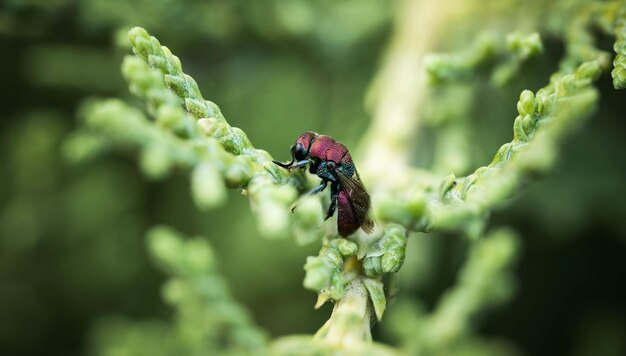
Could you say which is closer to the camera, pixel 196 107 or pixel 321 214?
pixel 321 214

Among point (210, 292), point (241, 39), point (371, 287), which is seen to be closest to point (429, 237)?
point (241, 39)

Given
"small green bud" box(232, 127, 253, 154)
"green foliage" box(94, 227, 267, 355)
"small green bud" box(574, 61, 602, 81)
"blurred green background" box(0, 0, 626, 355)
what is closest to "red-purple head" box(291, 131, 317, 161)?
"small green bud" box(232, 127, 253, 154)

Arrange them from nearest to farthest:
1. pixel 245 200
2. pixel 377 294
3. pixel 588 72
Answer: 1. pixel 377 294
2. pixel 588 72
3. pixel 245 200

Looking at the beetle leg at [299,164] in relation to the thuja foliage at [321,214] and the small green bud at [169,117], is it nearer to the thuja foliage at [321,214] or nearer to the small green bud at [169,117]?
the thuja foliage at [321,214]

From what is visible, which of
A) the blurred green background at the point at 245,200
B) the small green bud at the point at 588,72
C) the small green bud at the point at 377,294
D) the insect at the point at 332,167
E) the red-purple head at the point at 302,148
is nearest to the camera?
the small green bud at the point at 377,294

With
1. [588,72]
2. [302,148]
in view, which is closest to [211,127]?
[302,148]

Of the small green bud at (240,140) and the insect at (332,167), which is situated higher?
the insect at (332,167)

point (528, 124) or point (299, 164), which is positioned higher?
point (299, 164)

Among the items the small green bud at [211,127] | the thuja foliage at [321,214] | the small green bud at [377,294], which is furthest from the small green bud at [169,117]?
the small green bud at [377,294]

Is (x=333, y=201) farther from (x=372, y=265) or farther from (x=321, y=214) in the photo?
(x=321, y=214)
